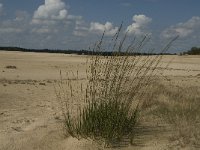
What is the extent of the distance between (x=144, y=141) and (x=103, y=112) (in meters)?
0.86

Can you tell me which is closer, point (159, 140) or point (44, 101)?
point (159, 140)

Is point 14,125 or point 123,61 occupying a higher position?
point 123,61

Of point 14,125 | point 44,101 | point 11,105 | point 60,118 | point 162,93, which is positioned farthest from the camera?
point 162,93

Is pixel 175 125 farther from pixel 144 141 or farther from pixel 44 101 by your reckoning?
pixel 44 101

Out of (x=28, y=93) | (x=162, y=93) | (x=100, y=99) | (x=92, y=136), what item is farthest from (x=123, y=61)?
(x=28, y=93)

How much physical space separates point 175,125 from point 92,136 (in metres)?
1.97

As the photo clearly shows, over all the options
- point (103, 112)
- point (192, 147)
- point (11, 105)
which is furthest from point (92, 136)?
point (11, 105)

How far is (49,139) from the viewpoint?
785cm

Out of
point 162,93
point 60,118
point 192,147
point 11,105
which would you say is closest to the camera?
point 192,147

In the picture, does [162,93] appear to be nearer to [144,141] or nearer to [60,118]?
[60,118]

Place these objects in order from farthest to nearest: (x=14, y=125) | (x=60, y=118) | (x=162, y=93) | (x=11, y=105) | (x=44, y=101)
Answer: (x=162, y=93), (x=44, y=101), (x=11, y=105), (x=60, y=118), (x=14, y=125)

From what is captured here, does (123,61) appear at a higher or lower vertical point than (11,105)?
higher

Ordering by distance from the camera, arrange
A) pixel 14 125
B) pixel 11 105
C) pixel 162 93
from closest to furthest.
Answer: pixel 14 125, pixel 11 105, pixel 162 93

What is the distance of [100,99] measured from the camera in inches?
308
